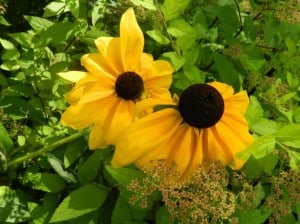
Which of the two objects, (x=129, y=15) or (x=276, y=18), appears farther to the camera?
(x=276, y=18)

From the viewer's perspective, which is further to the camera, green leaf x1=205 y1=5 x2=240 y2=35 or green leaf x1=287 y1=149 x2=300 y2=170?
green leaf x1=205 y1=5 x2=240 y2=35

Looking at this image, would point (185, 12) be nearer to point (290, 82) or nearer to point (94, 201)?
point (290, 82)

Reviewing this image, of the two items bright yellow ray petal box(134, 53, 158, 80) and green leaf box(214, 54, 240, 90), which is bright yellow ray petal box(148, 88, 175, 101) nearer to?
bright yellow ray petal box(134, 53, 158, 80)

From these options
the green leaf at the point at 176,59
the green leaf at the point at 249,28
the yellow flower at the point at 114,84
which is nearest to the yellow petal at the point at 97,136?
the yellow flower at the point at 114,84

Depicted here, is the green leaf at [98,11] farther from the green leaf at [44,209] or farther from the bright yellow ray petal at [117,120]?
the green leaf at [44,209]

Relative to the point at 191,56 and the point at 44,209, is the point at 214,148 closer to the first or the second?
the point at 191,56

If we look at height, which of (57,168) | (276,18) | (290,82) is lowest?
(57,168)

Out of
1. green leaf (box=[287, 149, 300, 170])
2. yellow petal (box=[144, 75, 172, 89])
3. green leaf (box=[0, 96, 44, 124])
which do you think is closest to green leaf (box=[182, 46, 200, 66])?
yellow petal (box=[144, 75, 172, 89])

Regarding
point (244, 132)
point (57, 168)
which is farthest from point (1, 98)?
point (244, 132)
